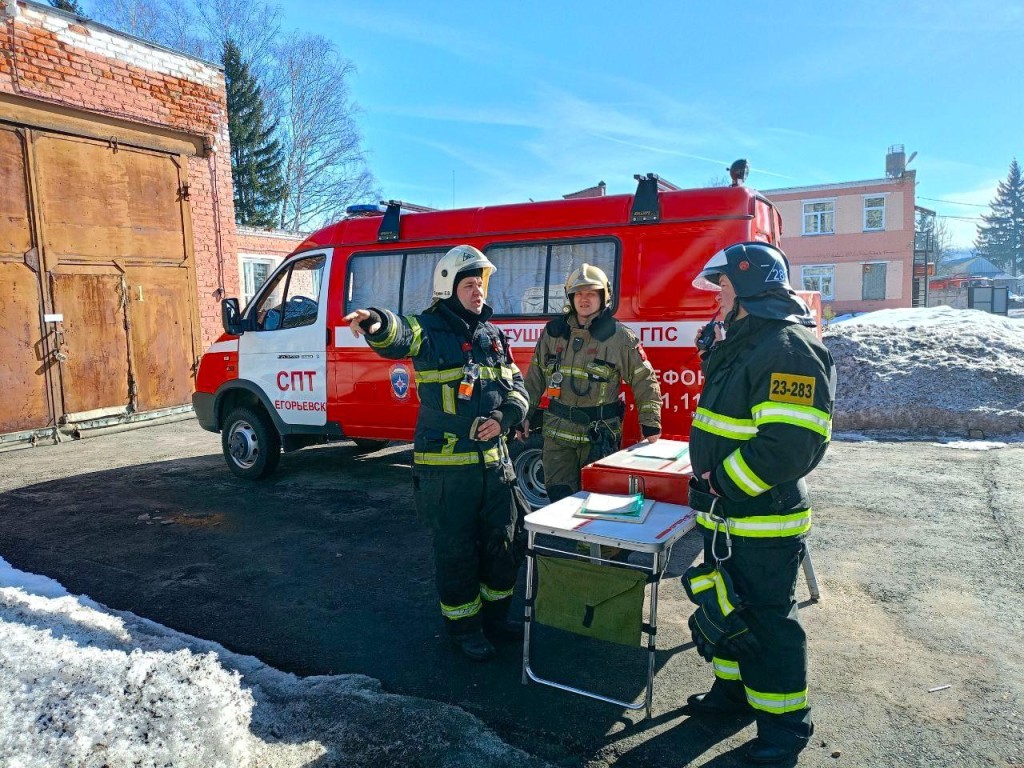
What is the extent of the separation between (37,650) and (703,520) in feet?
10.1

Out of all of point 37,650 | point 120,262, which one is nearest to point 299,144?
point 120,262

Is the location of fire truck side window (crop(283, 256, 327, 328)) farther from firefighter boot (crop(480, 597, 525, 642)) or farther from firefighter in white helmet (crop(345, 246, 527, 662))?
firefighter boot (crop(480, 597, 525, 642))

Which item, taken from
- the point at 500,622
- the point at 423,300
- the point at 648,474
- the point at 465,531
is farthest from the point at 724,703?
the point at 423,300

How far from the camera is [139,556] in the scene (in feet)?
16.3

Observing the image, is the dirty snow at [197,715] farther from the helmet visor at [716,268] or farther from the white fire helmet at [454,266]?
the helmet visor at [716,268]

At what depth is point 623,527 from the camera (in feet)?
9.64

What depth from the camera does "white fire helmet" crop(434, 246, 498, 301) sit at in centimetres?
347

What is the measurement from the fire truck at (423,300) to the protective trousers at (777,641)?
8.09ft

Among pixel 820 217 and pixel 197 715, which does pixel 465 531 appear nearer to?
pixel 197 715

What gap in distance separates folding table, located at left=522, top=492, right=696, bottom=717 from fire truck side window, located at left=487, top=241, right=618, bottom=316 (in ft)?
8.53

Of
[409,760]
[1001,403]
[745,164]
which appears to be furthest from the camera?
[1001,403]

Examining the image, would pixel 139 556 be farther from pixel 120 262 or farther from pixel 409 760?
pixel 120 262

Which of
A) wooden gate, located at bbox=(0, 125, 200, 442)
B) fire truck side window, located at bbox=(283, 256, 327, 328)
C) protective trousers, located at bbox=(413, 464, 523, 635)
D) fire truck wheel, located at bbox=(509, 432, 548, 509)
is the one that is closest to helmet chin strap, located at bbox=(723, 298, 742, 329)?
protective trousers, located at bbox=(413, 464, 523, 635)

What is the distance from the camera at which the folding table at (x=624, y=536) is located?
278 cm
